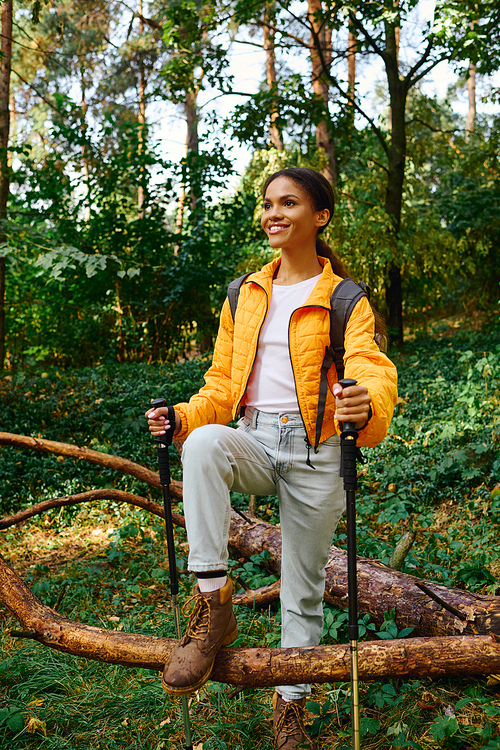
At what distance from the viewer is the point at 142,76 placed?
16.6 metres

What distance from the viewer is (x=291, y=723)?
2.35 metres

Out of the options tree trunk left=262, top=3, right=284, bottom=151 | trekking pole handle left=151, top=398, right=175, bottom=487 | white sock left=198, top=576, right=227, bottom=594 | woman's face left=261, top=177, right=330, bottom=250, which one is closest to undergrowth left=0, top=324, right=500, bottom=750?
white sock left=198, top=576, right=227, bottom=594

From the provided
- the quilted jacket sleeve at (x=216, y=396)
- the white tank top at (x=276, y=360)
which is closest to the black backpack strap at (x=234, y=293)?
the quilted jacket sleeve at (x=216, y=396)

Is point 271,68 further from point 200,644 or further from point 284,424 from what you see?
point 200,644

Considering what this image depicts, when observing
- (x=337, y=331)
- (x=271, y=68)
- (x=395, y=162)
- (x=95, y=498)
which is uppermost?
(x=271, y=68)

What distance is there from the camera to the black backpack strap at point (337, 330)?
2.26 m

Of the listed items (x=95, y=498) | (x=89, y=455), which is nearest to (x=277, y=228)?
(x=95, y=498)

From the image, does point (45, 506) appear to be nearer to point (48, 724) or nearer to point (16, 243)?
point (48, 724)

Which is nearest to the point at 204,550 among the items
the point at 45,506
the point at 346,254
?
the point at 45,506

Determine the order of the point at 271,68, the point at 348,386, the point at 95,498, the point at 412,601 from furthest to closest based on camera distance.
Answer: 1. the point at 271,68
2. the point at 95,498
3. the point at 412,601
4. the point at 348,386

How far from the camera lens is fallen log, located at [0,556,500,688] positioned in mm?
2045

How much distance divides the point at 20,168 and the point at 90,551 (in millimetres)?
6357

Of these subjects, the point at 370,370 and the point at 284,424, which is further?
the point at 284,424

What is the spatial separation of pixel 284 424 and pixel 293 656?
879 mm
